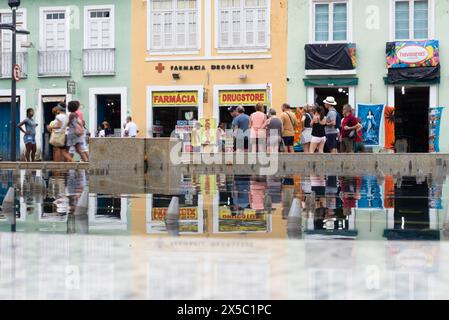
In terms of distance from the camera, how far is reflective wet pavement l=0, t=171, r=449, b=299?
17.7 ft

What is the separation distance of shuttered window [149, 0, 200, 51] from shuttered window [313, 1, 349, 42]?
452 centimetres

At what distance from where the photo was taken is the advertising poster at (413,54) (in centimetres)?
2698

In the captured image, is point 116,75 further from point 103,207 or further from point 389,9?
point 103,207

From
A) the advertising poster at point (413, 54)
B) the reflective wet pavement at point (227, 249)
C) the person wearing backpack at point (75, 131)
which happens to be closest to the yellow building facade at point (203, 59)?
the advertising poster at point (413, 54)

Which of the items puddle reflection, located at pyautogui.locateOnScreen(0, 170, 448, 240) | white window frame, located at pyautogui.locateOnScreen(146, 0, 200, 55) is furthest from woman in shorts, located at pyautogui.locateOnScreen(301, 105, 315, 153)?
white window frame, located at pyautogui.locateOnScreen(146, 0, 200, 55)

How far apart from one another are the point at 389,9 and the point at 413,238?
70.3ft

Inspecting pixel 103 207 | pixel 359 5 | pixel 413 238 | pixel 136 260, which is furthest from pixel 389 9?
pixel 136 260

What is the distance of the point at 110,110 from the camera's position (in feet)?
99.7

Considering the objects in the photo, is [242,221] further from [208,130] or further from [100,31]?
[100,31]

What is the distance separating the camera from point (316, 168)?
1908cm

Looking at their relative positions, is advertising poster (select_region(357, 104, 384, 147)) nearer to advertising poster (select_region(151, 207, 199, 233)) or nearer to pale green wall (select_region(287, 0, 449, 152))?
pale green wall (select_region(287, 0, 449, 152))

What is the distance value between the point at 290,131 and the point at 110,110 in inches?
446

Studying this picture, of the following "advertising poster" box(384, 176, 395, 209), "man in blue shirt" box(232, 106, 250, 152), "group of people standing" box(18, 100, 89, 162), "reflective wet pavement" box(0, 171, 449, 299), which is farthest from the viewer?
"man in blue shirt" box(232, 106, 250, 152)

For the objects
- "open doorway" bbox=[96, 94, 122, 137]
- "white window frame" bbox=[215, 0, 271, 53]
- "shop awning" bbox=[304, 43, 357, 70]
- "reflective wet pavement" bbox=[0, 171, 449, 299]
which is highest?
"white window frame" bbox=[215, 0, 271, 53]
